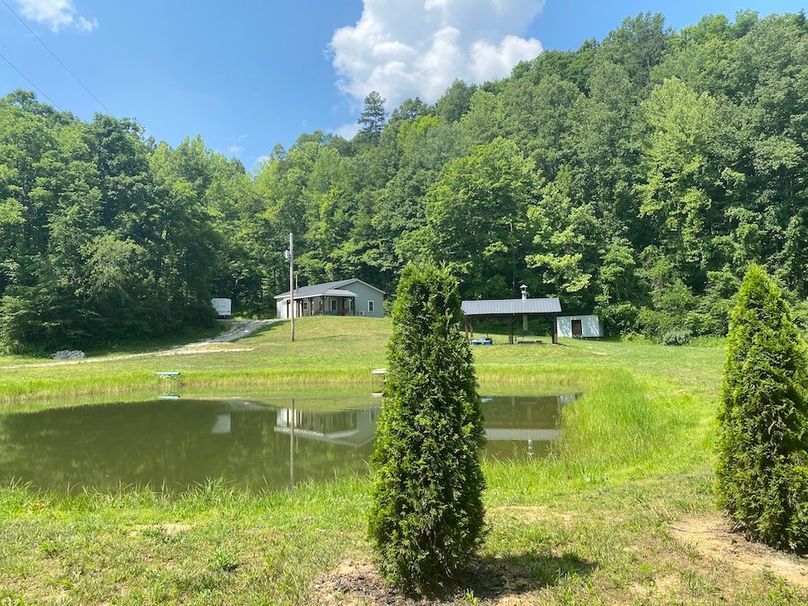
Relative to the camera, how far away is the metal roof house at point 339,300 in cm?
5050

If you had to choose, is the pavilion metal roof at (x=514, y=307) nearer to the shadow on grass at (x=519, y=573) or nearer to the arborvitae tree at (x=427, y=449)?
the shadow on grass at (x=519, y=573)

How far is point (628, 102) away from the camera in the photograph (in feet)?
174

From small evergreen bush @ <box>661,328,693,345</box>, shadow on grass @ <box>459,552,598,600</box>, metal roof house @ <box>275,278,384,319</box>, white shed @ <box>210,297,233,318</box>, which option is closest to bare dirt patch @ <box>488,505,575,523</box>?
shadow on grass @ <box>459,552,598,600</box>

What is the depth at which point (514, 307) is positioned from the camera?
3256 cm

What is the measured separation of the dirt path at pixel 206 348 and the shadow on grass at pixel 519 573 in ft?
90.3

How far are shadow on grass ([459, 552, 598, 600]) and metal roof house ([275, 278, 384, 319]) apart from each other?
45944 mm

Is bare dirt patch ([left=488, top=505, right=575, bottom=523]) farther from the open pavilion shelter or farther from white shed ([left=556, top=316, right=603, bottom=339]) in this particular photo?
white shed ([left=556, top=316, right=603, bottom=339])

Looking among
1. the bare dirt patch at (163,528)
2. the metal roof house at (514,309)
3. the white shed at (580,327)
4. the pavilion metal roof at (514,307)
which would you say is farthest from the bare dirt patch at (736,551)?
the white shed at (580,327)

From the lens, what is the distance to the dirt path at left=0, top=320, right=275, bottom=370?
91.4ft

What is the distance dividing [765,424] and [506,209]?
45567mm

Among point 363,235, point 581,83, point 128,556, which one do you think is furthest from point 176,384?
point 581,83

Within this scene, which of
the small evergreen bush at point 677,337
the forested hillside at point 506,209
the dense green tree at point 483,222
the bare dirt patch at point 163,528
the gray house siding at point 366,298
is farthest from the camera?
the gray house siding at point 366,298

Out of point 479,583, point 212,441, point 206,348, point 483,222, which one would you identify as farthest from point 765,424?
point 483,222

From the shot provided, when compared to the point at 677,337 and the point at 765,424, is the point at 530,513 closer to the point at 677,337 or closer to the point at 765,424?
Answer: the point at 765,424
